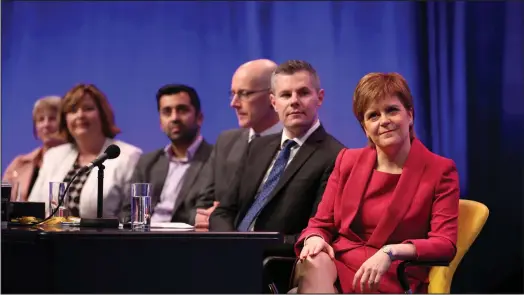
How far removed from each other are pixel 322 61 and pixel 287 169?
1.63 meters

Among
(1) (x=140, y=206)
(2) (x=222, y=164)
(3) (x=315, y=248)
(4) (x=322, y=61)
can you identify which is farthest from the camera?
(4) (x=322, y=61)

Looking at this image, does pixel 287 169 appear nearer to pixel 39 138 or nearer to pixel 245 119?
pixel 245 119

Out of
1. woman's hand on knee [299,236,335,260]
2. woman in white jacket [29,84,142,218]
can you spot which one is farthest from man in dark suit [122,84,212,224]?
woman's hand on knee [299,236,335,260]

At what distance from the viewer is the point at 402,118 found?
3.66 metres

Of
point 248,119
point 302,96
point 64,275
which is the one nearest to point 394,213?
point 302,96

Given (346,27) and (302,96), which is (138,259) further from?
(346,27)

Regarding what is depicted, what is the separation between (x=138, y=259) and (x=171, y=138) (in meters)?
2.83

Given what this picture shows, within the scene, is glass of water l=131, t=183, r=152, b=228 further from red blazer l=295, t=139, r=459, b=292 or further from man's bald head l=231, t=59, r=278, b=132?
man's bald head l=231, t=59, r=278, b=132

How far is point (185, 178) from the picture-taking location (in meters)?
5.73

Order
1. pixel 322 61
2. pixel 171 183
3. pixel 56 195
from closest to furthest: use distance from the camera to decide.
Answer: pixel 56 195 < pixel 322 61 < pixel 171 183

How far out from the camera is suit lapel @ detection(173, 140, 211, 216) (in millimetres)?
5629

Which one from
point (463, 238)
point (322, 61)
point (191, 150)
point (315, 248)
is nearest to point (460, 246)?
point (463, 238)

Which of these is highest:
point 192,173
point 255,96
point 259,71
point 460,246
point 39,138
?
point 259,71

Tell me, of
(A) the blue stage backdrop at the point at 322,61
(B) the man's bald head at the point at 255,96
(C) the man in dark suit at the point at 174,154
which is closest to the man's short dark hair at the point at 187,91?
(C) the man in dark suit at the point at 174,154
